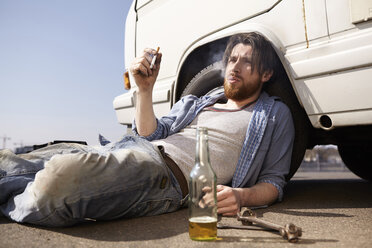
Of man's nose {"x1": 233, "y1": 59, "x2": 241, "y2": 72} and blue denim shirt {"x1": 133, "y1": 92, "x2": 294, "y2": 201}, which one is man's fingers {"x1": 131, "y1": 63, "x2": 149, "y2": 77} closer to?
blue denim shirt {"x1": 133, "y1": 92, "x2": 294, "y2": 201}

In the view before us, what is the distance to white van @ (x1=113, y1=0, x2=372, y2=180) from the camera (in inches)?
66.1

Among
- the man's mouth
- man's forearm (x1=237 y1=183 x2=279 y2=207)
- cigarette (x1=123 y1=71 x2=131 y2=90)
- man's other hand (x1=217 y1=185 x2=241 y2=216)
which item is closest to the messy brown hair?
the man's mouth

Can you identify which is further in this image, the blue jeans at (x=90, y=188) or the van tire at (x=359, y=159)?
the van tire at (x=359, y=159)

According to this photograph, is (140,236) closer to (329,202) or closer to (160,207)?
(160,207)

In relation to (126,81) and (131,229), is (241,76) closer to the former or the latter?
(131,229)

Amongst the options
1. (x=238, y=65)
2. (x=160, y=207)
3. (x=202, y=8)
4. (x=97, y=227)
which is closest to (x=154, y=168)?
(x=160, y=207)

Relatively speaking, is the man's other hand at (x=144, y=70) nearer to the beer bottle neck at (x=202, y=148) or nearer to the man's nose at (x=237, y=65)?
the man's nose at (x=237, y=65)

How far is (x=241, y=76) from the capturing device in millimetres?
2119

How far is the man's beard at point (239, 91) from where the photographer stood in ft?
6.92

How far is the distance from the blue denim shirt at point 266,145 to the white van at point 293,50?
0.15m

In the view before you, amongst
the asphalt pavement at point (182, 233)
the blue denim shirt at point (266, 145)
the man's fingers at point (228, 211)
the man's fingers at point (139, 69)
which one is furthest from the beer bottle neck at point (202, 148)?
the man's fingers at point (139, 69)

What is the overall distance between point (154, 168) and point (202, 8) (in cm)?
134

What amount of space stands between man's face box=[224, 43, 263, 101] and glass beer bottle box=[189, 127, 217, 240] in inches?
37.1

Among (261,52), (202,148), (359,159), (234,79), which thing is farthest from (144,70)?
(359,159)
